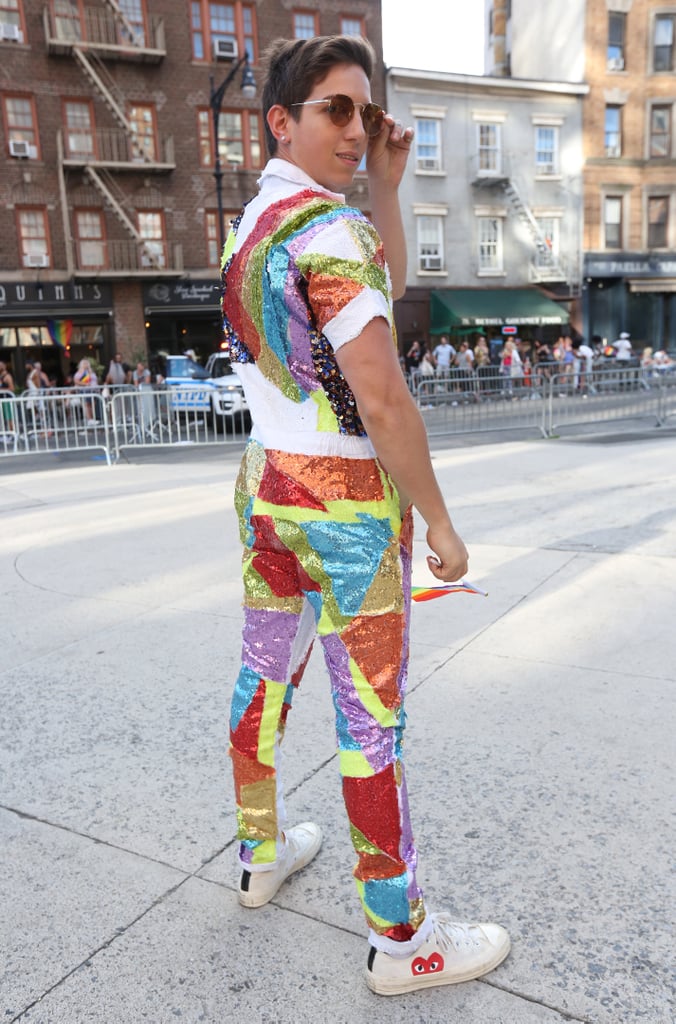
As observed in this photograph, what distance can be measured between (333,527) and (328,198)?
2.18 ft

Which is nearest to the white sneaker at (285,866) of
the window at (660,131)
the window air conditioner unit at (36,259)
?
the window air conditioner unit at (36,259)

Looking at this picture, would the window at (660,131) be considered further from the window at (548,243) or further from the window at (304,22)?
the window at (304,22)

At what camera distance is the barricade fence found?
40.1 feet

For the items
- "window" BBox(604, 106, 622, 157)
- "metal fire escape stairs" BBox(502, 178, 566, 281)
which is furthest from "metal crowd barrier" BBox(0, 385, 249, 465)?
"window" BBox(604, 106, 622, 157)

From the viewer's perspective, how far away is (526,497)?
22.5ft

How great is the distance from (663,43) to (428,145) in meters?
10.2

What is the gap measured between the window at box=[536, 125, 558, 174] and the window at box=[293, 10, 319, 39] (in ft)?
28.9

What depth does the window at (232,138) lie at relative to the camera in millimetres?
25141

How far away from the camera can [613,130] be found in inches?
1176

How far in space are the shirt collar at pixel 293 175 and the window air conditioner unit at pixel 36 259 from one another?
24434 mm

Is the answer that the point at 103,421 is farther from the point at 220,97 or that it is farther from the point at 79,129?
the point at 79,129

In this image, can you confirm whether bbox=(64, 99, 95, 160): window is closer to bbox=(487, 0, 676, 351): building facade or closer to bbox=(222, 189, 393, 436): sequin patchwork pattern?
bbox=(487, 0, 676, 351): building facade

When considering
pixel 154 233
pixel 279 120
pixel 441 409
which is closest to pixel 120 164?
pixel 154 233

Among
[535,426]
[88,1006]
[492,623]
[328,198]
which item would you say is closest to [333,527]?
[328,198]
